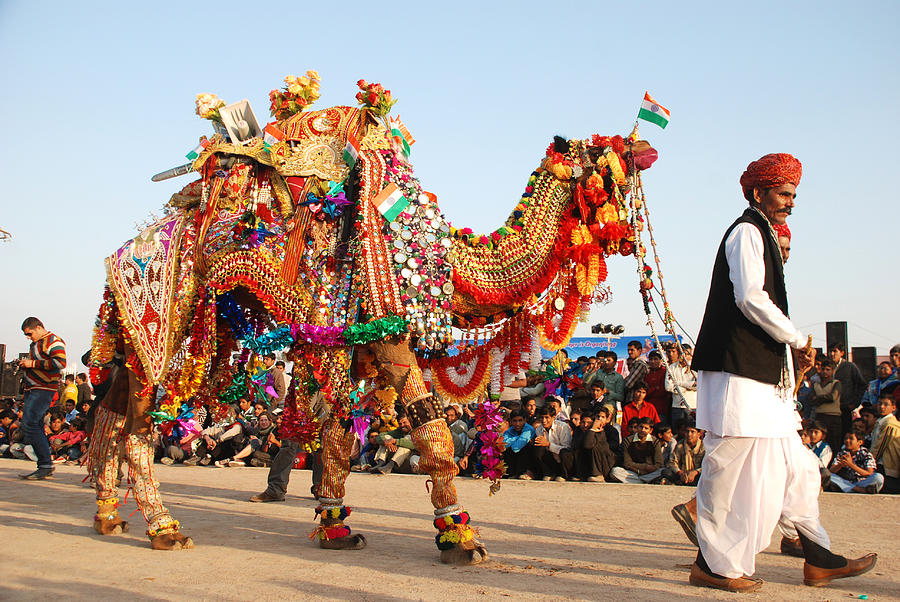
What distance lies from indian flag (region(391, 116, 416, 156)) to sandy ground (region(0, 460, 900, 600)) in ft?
9.34

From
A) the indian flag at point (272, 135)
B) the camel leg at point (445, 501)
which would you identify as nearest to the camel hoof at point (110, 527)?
the camel leg at point (445, 501)

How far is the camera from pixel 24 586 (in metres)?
4.29

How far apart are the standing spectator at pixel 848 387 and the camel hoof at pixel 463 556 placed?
734 centimetres

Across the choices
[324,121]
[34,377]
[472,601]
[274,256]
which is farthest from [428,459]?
[34,377]

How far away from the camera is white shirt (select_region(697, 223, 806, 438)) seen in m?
4.10

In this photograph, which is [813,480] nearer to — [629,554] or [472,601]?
[629,554]

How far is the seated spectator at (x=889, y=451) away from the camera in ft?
29.1

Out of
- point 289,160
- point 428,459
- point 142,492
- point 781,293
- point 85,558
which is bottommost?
point 85,558

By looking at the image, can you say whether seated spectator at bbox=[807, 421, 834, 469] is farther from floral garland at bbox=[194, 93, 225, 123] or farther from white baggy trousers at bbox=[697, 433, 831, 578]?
floral garland at bbox=[194, 93, 225, 123]

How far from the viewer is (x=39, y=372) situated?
383 inches

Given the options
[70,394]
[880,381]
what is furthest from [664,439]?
[70,394]

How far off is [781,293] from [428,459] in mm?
2273

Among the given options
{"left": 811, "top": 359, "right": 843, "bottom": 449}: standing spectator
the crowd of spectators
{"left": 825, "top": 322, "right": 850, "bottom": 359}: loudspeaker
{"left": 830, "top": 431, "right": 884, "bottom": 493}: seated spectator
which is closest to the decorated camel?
the crowd of spectators

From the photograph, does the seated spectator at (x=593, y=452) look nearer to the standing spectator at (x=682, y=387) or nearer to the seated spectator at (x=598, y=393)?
the seated spectator at (x=598, y=393)
